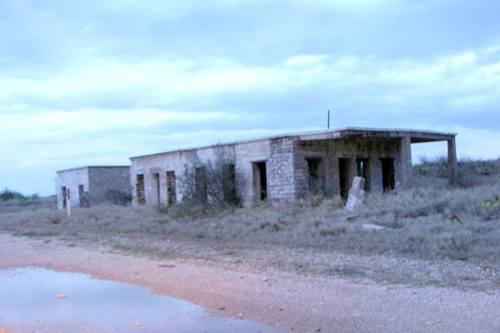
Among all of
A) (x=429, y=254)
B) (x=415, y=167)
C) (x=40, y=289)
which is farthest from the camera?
(x=415, y=167)

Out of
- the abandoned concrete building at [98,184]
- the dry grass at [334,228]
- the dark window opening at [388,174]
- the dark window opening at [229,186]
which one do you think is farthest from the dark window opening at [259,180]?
the abandoned concrete building at [98,184]

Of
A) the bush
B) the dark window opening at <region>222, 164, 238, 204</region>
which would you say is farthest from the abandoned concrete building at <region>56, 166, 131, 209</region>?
the dark window opening at <region>222, 164, 238, 204</region>

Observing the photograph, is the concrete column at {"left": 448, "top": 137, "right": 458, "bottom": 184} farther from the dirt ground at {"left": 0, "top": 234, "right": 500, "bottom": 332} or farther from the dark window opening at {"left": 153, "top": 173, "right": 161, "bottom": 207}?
the dirt ground at {"left": 0, "top": 234, "right": 500, "bottom": 332}

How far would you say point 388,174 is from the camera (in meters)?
28.8

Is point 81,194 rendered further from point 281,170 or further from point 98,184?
point 281,170

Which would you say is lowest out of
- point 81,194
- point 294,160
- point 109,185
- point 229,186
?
point 81,194

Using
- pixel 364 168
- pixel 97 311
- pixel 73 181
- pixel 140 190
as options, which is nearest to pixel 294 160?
pixel 364 168

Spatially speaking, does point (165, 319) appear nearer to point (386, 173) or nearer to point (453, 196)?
point (453, 196)

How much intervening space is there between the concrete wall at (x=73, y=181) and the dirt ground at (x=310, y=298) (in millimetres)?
29191

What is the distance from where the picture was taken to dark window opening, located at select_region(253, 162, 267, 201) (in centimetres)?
2514

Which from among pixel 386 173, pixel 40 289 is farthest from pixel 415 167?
pixel 40 289

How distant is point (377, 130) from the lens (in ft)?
77.1

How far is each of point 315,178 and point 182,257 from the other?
11.8 meters

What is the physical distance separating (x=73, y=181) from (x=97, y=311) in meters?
36.4
